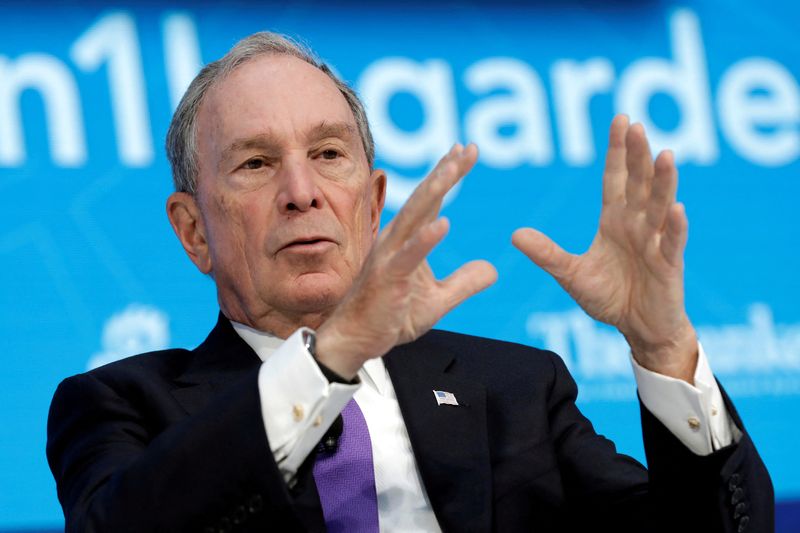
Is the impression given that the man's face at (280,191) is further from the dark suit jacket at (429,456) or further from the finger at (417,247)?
the finger at (417,247)

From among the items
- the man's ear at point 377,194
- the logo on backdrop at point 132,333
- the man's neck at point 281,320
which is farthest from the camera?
the logo on backdrop at point 132,333

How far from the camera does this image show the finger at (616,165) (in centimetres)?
191

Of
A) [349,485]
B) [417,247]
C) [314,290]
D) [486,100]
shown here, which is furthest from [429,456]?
[486,100]

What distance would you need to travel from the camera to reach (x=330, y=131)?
2.35 metres

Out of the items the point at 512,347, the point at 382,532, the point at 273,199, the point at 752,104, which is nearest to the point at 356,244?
the point at 273,199

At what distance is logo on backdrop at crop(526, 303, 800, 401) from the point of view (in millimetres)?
3377

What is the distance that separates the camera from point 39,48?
329 cm

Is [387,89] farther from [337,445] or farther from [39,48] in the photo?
[337,445]

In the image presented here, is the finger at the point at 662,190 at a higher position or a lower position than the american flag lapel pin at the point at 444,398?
higher

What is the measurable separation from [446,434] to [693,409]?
1.53ft

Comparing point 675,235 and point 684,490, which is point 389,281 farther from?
point 684,490

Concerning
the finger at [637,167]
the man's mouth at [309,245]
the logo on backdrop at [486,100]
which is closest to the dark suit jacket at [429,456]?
the man's mouth at [309,245]

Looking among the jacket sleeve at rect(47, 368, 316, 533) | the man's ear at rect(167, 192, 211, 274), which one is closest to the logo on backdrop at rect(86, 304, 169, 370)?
the man's ear at rect(167, 192, 211, 274)

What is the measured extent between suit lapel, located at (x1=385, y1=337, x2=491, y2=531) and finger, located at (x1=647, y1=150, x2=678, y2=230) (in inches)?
22.0
